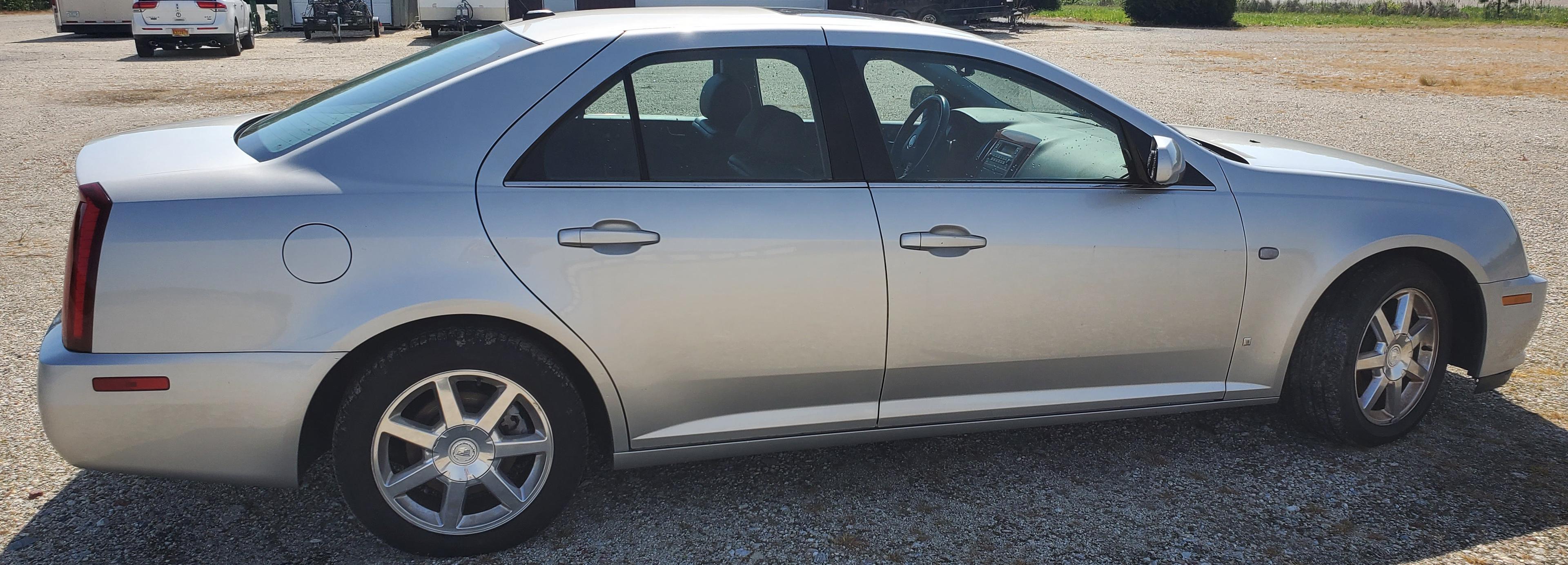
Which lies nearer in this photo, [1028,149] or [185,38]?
[1028,149]

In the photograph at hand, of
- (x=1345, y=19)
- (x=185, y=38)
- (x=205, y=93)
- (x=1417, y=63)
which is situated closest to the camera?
(x=205, y=93)

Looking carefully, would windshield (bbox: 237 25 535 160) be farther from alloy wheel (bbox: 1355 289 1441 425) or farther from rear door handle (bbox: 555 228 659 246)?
alloy wheel (bbox: 1355 289 1441 425)

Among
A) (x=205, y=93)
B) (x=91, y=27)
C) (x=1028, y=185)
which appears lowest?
(x=205, y=93)

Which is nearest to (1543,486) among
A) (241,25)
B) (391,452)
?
(391,452)

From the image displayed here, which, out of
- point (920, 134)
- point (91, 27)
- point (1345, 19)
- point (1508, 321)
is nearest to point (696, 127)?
point (920, 134)

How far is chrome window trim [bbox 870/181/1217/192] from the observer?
10.1ft

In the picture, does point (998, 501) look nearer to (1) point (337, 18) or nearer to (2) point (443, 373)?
(2) point (443, 373)

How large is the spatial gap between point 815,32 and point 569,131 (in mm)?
827

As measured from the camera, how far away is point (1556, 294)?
5.60 metres

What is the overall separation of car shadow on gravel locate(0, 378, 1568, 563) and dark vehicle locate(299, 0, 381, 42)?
74.1 ft

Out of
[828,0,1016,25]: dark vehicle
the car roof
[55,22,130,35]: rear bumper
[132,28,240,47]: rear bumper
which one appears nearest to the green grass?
[828,0,1016,25]: dark vehicle

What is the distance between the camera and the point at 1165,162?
313 cm

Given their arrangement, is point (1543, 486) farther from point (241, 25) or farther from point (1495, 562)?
point (241, 25)

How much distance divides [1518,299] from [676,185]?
3064 mm
